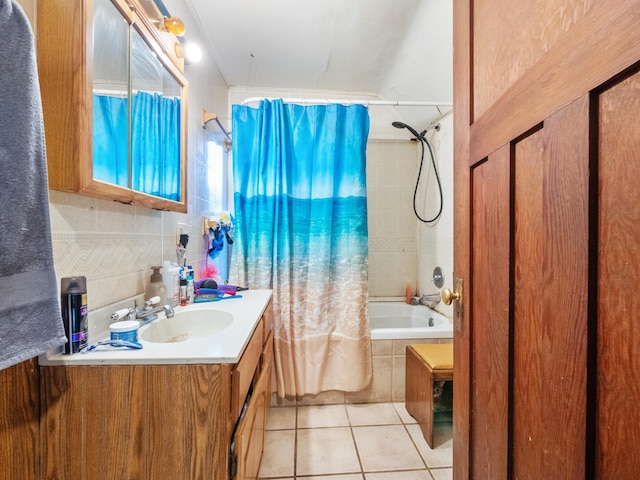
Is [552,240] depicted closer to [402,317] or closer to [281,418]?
[281,418]

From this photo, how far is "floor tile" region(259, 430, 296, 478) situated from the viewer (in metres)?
1.36

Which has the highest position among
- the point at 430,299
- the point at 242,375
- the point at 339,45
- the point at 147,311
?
the point at 339,45

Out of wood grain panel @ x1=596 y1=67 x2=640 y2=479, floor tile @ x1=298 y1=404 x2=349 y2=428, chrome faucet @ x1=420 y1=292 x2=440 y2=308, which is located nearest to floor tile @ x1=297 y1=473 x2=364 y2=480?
floor tile @ x1=298 y1=404 x2=349 y2=428

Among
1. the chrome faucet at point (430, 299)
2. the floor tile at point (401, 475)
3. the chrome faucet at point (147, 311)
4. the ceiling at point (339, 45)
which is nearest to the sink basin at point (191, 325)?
the chrome faucet at point (147, 311)

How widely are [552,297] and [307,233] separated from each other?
1486mm

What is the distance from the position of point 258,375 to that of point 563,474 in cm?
98

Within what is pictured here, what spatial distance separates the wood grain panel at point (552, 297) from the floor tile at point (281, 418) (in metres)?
1.45

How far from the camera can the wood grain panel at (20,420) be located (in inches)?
24.8

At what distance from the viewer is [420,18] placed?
5.38ft

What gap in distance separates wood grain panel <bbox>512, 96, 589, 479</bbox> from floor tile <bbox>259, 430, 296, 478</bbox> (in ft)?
3.94

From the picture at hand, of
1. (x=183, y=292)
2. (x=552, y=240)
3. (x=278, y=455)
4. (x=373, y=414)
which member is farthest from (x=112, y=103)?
(x=373, y=414)

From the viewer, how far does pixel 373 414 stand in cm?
180

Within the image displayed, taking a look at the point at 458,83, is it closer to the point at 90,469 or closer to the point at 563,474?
the point at 563,474

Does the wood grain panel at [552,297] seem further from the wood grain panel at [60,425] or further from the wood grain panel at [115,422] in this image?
the wood grain panel at [60,425]
